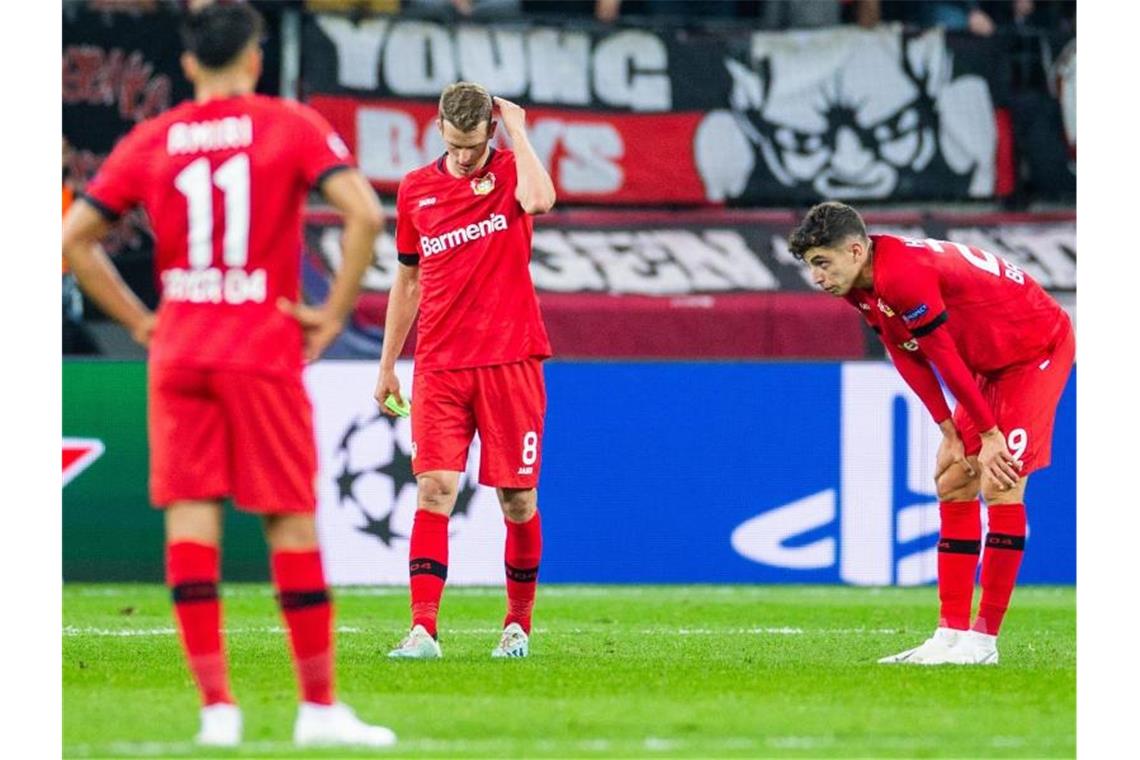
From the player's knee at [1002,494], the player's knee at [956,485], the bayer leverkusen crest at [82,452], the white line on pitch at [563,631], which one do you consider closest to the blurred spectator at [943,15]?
the bayer leverkusen crest at [82,452]

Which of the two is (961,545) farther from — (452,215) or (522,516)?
(452,215)

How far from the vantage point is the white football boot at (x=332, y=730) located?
5.63m

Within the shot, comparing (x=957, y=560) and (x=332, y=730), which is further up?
(x=957, y=560)

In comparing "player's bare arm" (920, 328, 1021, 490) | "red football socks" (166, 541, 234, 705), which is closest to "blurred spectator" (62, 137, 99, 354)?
"player's bare arm" (920, 328, 1021, 490)

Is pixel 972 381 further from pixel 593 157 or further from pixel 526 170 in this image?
pixel 593 157

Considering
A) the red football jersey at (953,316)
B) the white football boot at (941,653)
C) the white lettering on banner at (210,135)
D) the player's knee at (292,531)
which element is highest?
the white lettering on banner at (210,135)

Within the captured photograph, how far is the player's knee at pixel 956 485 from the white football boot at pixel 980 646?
56cm

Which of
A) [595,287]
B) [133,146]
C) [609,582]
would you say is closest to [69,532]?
[609,582]

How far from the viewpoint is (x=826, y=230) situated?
778cm

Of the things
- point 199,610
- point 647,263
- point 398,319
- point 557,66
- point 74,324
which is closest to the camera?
point 199,610

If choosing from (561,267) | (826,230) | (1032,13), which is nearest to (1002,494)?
(826,230)

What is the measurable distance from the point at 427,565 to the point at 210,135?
2848mm

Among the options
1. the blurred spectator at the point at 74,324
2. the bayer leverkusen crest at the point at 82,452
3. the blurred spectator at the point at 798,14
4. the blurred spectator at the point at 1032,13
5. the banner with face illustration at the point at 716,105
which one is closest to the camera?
the bayer leverkusen crest at the point at 82,452

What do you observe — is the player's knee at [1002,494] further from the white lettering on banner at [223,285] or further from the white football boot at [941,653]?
the white lettering on banner at [223,285]
